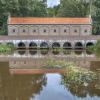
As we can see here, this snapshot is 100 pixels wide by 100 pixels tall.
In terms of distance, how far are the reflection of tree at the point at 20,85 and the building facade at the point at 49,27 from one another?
3806 centimetres

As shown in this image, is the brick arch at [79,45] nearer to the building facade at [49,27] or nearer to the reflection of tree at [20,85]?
the building facade at [49,27]

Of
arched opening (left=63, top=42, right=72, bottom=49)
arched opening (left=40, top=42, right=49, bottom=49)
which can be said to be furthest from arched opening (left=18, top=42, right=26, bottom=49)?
arched opening (left=63, top=42, right=72, bottom=49)

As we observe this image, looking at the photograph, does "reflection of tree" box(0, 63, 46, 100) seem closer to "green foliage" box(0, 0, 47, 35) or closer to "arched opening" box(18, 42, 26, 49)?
"arched opening" box(18, 42, 26, 49)

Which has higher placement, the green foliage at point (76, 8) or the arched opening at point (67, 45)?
the green foliage at point (76, 8)

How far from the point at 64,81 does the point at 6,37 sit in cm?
3925

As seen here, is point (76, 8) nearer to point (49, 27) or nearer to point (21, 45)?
point (49, 27)

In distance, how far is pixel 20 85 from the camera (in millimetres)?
23188

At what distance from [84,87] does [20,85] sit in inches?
172

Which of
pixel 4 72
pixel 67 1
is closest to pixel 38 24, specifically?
pixel 67 1

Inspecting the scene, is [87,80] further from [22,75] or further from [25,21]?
[25,21]

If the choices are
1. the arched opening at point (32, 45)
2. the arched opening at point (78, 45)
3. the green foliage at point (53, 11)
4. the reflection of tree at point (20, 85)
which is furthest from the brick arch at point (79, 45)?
the reflection of tree at point (20, 85)

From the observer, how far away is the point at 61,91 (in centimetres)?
2108

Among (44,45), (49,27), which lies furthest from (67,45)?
(49,27)

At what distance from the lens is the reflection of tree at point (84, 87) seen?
786 inches
